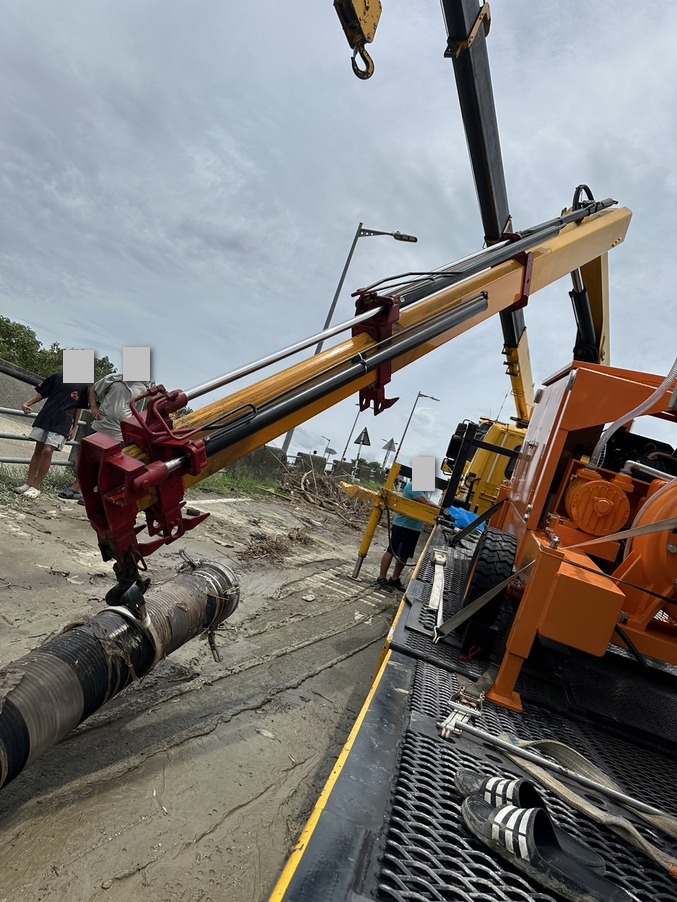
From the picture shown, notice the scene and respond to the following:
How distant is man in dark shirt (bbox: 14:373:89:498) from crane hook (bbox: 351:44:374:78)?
4392mm

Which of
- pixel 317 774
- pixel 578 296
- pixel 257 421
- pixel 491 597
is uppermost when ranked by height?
pixel 578 296

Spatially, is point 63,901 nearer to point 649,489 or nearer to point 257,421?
point 257,421

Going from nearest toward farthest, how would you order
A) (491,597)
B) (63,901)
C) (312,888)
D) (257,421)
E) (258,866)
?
(312,888) → (63,901) → (258,866) → (257,421) → (491,597)

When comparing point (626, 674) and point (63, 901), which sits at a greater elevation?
point (626, 674)

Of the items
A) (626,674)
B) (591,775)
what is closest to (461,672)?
(591,775)

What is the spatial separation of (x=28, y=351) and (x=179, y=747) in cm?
2596

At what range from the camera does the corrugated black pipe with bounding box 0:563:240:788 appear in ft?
6.52

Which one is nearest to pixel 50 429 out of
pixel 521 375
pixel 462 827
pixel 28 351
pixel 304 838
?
pixel 304 838

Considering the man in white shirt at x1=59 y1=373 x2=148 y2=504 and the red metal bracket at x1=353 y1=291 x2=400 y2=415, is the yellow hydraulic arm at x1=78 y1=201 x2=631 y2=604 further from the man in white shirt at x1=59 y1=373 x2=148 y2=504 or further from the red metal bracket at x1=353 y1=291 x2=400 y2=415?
the man in white shirt at x1=59 y1=373 x2=148 y2=504

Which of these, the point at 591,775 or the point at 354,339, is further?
the point at 354,339

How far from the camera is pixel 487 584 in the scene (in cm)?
338

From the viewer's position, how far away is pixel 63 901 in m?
1.78

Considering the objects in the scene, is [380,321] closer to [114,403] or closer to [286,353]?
[286,353]

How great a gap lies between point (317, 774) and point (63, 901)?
136cm
